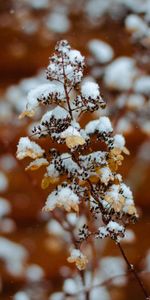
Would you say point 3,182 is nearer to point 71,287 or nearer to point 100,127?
point 71,287

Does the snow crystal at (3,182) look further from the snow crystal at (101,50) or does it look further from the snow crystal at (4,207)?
the snow crystal at (101,50)

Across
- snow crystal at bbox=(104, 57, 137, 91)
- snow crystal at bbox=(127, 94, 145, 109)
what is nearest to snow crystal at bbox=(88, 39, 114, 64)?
snow crystal at bbox=(104, 57, 137, 91)

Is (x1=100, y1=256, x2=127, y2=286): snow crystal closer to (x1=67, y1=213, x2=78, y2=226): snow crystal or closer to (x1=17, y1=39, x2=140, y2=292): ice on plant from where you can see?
(x1=67, y1=213, x2=78, y2=226): snow crystal

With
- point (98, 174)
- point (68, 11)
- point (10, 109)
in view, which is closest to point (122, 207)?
point (98, 174)

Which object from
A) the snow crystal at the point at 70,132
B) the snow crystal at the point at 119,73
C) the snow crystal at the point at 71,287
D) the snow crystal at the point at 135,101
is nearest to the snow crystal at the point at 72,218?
the snow crystal at the point at 71,287

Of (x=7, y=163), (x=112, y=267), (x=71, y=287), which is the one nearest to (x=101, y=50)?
(x=7, y=163)
